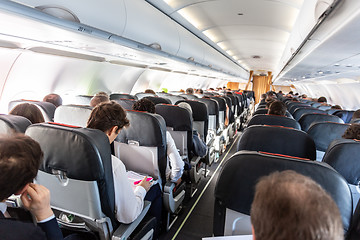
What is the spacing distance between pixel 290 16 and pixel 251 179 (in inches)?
240

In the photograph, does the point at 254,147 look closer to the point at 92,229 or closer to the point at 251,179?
the point at 251,179

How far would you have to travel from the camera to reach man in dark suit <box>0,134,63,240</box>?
104 cm

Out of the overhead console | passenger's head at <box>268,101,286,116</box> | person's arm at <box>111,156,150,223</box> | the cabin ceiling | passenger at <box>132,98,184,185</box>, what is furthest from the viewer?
the cabin ceiling

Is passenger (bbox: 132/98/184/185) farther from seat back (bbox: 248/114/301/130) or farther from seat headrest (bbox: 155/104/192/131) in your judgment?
seat back (bbox: 248/114/301/130)

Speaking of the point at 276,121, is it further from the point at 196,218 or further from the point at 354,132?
the point at 196,218

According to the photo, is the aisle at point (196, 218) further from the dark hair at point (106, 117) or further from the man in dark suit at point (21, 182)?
the man in dark suit at point (21, 182)

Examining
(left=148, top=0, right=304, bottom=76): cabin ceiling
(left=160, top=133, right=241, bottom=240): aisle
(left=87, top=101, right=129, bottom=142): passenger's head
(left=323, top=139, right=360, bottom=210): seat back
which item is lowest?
(left=160, top=133, right=241, bottom=240): aisle

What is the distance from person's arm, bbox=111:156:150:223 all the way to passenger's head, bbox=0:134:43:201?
742 mm

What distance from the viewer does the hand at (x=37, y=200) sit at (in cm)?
121

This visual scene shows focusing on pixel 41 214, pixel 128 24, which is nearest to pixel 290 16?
pixel 128 24

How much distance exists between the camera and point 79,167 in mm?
1577

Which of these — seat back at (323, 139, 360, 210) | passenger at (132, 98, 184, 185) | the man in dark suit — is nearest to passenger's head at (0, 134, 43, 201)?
the man in dark suit

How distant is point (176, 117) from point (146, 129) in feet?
3.54

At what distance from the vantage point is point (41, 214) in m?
1.25
